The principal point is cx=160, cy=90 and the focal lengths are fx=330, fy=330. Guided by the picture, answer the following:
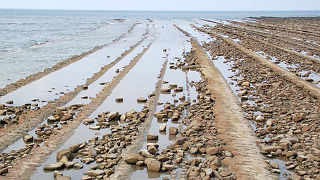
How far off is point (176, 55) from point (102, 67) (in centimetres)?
666

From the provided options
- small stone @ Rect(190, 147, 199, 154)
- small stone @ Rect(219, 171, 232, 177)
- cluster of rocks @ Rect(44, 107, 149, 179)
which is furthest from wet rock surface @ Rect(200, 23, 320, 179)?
cluster of rocks @ Rect(44, 107, 149, 179)

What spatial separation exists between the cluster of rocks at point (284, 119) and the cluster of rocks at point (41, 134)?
5881mm

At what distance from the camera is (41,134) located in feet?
31.1

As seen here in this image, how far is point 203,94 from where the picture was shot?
13.8 metres

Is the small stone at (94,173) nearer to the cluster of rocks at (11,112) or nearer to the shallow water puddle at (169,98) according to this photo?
the shallow water puddle at (169,98)

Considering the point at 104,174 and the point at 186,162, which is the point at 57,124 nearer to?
the point at 104,174

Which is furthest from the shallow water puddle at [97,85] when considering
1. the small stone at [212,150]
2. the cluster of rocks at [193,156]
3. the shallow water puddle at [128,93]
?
the small stone at [212,150]

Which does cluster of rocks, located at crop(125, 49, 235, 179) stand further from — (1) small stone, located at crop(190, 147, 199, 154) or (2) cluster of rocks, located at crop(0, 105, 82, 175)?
(2) cluster of rocks, located at crop(0, 105, 82, 175)

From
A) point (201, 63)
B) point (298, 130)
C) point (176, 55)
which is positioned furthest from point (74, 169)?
point (176, 55)

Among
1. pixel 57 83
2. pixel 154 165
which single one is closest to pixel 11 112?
pixel 57 83

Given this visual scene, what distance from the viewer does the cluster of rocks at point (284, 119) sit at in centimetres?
756

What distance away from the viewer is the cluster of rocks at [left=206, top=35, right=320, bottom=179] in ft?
24.8

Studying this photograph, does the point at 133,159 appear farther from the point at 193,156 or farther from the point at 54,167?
→ the point at 54,167

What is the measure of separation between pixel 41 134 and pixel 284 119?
24.4 ft
